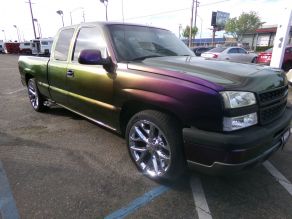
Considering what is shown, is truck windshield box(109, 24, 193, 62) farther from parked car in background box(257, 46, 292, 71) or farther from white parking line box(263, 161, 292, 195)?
parked car in background box(257, 46, 292, 71)

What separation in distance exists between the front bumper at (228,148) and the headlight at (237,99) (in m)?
0.24

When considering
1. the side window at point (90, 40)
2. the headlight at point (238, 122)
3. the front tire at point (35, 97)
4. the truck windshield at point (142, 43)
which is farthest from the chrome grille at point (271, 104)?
the front tire at point (35, 97)

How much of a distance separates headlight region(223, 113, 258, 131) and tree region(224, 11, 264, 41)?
6197 cm

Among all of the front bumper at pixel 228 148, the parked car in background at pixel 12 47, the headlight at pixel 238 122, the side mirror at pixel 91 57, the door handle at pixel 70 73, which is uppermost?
the side mirror at pixel 91 57

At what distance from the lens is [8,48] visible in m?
46.5

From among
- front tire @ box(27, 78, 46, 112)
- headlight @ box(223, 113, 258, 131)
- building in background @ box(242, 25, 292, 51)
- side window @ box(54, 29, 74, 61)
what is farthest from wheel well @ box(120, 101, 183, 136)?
building in background @ box(242, 25, 292, 51)

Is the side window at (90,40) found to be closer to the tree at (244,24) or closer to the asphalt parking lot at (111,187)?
the asphalt parking lot at (111,187)

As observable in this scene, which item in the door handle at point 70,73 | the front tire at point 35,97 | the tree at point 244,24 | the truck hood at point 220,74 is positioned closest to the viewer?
the truck hood at point 220,74

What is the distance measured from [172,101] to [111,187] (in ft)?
3.90

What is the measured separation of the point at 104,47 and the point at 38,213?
82.1 inches

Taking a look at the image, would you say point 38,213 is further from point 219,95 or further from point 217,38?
point 217,38

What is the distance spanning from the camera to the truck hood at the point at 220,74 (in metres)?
2.34

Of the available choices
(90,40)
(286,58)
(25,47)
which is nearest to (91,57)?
(90,40)

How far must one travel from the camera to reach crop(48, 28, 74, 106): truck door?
4195mm
